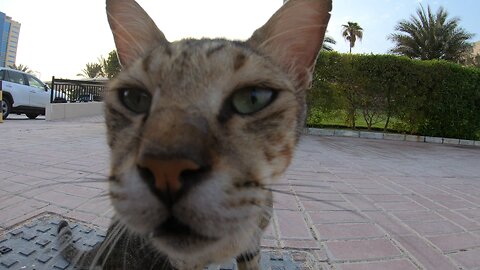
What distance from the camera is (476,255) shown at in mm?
2738

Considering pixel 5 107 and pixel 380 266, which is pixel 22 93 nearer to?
pixel 5 107

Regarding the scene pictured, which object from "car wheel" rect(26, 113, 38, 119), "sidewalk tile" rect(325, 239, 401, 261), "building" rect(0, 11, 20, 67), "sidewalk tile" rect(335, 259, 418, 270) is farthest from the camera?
"building" rect(0, 11, 20, 67)

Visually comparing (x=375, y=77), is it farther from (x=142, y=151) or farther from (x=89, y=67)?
(x=89, y=67)

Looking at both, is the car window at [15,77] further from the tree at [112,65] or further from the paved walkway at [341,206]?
the paved walkway at [341,206]

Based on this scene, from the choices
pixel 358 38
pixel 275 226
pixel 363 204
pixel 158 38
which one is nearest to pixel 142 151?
pixel 158 38

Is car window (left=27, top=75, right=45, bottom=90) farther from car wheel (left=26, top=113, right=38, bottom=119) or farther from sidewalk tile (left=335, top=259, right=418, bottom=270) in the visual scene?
sidewalk tile (left=335, top=259, right=418, bottom=270)

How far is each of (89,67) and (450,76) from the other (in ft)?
179

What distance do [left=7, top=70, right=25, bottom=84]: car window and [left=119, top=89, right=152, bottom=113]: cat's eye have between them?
13.9m

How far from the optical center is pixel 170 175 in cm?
94

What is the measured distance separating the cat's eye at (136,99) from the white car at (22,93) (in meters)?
12.8

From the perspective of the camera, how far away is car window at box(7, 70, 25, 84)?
499 inches

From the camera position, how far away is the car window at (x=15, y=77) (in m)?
12.7

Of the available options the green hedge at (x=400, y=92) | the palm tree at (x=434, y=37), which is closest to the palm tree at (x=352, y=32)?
the palm tree at (x=434, y=37)

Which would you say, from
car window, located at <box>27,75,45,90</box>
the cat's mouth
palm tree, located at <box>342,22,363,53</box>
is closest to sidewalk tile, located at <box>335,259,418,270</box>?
the cat's mouth
